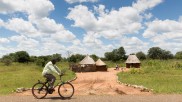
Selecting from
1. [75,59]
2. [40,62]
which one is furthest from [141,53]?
[40,62]

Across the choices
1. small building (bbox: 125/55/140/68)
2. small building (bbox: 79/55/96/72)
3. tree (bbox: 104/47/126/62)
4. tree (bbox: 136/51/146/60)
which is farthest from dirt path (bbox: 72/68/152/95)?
tree (bbox: 136/51/146/60)

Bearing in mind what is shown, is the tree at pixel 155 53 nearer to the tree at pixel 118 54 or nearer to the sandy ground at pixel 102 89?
the tree at pixel 118 54

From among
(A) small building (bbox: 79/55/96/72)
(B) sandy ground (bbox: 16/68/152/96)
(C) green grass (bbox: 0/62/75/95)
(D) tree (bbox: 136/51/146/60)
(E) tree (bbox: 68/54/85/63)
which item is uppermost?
(D) tree (bbox: 136/51/146/60)

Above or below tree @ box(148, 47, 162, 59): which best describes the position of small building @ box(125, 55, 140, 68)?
below

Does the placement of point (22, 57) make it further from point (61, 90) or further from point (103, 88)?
point (61, 90)

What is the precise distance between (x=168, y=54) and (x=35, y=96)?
135797 mm

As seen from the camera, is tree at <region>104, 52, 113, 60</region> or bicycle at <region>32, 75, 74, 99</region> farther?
tree at <region>104, 52, 113, 60</region>

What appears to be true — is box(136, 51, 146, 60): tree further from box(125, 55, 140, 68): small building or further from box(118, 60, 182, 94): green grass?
box(118, 60, 182, 94): green grass

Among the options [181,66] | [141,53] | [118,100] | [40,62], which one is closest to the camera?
[118,100]

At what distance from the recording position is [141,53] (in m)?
137

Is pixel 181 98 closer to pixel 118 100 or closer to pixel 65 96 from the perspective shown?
pixel 118 100

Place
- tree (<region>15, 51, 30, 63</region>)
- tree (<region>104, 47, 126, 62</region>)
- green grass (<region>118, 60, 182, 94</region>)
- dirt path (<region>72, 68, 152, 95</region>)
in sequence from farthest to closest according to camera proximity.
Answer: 1. tree (<region>104, 47, 126, 62</region>)
2. tree (<region>15, 51, 30, 63</region>)
3. green grass (<region>118, 60, 182, 94</region>)
4. dirt path (<region>72, 68, 152, 95</region>)

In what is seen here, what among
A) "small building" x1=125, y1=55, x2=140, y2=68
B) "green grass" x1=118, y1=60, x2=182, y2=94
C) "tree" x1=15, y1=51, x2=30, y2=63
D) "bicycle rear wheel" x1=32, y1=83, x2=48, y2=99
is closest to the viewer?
"bicycle rear wheel" x1=32, y1=83, x2=48, y2=99

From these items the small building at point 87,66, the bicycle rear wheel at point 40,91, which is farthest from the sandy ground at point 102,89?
A: the small building at point 87,66
